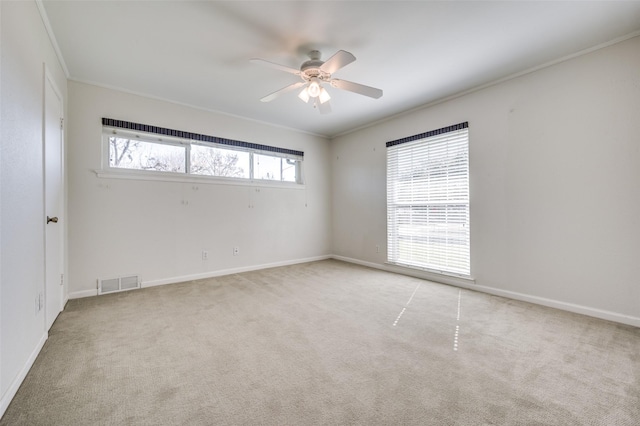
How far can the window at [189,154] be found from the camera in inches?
140

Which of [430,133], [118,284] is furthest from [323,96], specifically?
[118,284]

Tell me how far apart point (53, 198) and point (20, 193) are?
3.14ft

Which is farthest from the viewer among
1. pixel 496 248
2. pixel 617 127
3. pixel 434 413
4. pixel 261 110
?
Answer: pixel 261 110

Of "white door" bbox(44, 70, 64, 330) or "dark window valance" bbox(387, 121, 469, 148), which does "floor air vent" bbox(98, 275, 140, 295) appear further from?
"dark window valance" bbox(387, 121, 469, 148)

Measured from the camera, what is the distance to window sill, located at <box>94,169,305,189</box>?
3.45 m

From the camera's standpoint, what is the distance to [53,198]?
2.48 meters

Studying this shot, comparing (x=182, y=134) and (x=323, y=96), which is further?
(x=182, y=134)

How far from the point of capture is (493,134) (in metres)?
3.32

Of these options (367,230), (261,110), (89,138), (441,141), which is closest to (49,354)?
(89,138)

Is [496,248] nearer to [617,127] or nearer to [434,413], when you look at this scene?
[617,127]

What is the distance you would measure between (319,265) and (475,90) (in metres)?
3.65

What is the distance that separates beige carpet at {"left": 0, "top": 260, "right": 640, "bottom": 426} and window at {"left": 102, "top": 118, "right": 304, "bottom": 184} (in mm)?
1900

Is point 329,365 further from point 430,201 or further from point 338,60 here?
point 430,201

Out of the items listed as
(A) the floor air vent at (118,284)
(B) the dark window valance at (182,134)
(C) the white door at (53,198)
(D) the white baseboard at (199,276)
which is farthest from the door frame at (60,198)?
(B) the dark window valance at (182,134)
